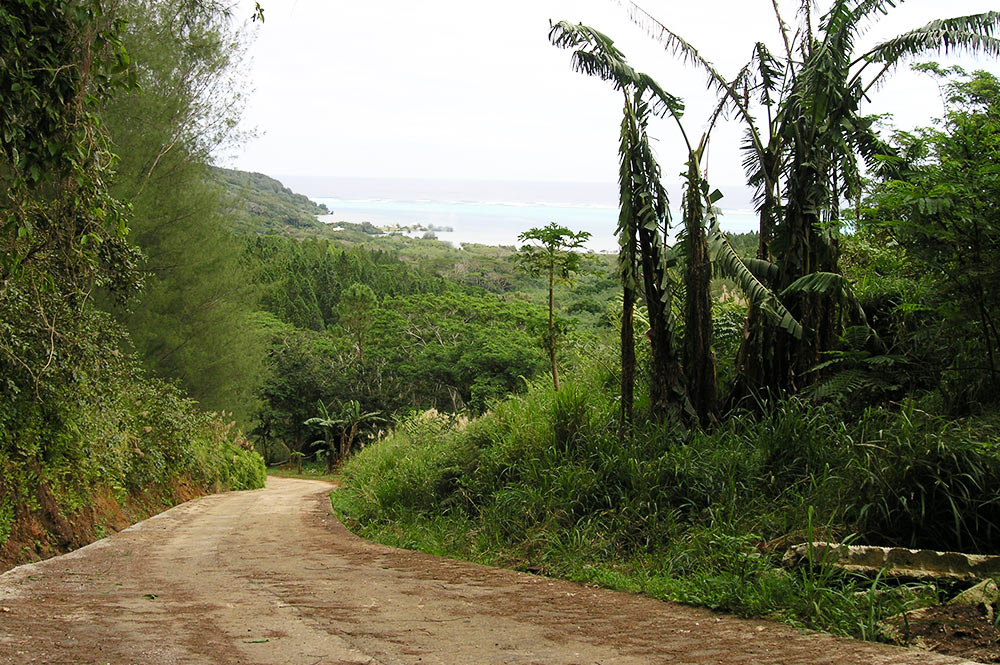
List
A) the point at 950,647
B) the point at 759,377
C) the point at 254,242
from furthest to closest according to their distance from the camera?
1. the point at 254,242
2. the point at 759,377
3. the point at 950,647

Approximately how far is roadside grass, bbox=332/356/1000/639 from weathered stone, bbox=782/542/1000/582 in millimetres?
89

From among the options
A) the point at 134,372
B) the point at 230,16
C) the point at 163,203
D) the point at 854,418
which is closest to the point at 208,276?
the point at 163,203

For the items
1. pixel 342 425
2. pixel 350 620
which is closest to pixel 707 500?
pixel 350 620

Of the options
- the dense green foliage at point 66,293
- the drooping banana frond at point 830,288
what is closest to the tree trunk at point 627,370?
the drooping banana frond at point 830,288

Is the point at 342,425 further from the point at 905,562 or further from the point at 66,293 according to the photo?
the point at 905,562

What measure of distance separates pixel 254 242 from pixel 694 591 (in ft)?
226

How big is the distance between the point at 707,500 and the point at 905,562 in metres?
2.04

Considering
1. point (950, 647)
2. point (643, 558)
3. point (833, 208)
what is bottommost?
point (643, 558)

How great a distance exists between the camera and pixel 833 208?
29.1 feet

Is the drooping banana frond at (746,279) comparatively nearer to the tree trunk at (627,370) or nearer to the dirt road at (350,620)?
the tree trunk at (627,370)

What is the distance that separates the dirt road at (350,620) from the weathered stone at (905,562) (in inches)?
34.4

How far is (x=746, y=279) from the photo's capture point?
8.25 meters

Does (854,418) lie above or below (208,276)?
below

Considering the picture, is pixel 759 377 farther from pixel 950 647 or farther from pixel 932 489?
pixel 950 647
